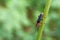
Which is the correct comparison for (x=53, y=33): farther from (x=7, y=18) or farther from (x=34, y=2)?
(x=7, y=18)

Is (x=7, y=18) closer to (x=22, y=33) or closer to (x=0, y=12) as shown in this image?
(x=0, y=12)

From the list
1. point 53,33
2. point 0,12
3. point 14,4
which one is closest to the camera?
Result: point 14,4

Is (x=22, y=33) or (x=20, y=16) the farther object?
(x=22, y=33)

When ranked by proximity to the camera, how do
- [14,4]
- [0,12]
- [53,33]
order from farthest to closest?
1. [53,33]
2. [0,12]
3. [14,4]

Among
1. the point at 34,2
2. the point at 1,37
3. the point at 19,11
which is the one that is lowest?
the point at 1,37

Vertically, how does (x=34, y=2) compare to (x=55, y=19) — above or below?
above

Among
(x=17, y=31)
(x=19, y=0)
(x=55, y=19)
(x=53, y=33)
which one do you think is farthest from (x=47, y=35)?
(x=19, y=0)
